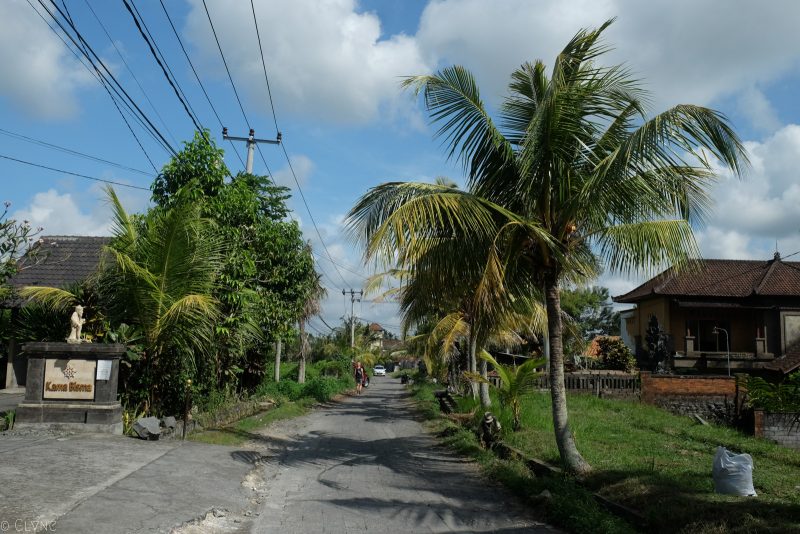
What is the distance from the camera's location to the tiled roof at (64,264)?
18.4 metres

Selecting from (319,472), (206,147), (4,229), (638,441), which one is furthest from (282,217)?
(638,441)

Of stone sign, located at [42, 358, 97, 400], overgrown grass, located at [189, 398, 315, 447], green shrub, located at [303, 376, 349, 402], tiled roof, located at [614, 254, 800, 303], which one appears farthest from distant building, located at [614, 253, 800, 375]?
stone sign, located at [42, 358, 97, 400]

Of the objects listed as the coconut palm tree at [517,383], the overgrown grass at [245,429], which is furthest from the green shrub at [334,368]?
the coconut palm tree at [517,383]

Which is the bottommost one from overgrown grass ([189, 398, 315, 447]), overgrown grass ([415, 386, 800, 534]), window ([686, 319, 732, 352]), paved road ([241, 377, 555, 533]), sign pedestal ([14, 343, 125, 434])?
paved road ([241, 377, 555, 533])

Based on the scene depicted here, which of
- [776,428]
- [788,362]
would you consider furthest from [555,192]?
[788,362]

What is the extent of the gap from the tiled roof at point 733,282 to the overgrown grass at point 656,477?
12.0 meters

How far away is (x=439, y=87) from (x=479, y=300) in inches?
131

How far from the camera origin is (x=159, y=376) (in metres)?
12.6

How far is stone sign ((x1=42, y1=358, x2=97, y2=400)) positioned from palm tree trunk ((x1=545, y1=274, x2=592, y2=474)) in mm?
7439

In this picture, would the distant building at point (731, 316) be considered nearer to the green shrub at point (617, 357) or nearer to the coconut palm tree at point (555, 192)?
the green shrub at point (617, 357)

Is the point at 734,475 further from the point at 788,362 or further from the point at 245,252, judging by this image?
the point at 788,362

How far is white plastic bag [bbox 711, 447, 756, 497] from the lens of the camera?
741cm

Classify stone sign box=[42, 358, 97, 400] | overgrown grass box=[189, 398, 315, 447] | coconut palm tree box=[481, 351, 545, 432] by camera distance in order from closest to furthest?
stone sign box=[42, 358, 97, 400], overgrown grass box=[189, 398, 315, 447], coconut palm tree box=[481, 351, 545, 432]

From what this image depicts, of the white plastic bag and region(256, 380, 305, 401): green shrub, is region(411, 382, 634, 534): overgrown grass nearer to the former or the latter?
the white plastic bag
